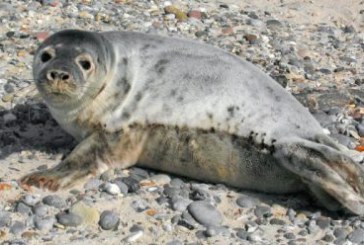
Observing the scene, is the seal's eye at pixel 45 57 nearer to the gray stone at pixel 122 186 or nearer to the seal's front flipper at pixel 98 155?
the seal's front flipper at pixel 98 155

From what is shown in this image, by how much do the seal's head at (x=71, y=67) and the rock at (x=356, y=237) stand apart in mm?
1593

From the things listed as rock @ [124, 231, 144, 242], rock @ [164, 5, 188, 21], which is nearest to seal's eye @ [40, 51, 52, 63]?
rock @ [124, 231, 144, 242]

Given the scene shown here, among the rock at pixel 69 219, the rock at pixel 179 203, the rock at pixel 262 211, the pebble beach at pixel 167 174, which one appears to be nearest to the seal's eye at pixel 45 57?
the pebble beach at pixel 167 174

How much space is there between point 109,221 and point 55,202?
0.34 meters

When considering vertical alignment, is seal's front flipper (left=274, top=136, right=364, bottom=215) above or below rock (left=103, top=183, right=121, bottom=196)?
above

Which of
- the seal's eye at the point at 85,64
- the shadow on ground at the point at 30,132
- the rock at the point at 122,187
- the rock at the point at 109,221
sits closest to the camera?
the rock at the point at 109,221

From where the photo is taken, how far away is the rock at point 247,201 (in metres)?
4.55

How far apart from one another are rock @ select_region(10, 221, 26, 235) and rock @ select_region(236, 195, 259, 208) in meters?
1.10

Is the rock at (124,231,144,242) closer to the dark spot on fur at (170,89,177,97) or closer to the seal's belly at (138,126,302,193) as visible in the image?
the seal's belly at (138,126,302,193)

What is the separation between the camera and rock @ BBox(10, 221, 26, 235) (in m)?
4.24

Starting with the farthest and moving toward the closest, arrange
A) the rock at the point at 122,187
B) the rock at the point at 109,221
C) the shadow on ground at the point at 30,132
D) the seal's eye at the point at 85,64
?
the shadow on ground at the point at 30,132, the seal's eye at the point at 85,64, the rock at the point at 122,187, the rock at the point at 109,221

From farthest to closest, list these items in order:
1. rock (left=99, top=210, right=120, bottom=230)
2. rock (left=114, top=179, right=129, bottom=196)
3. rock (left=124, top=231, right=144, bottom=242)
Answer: rock (left=114, top=179, right=129, bottom=196) → rock (left=99, top=210, right=120, bottom=230) → rock (left=124, top=231, right=144, bottom=242)

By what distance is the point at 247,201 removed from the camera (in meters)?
4.57

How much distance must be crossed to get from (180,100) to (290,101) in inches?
23.8
